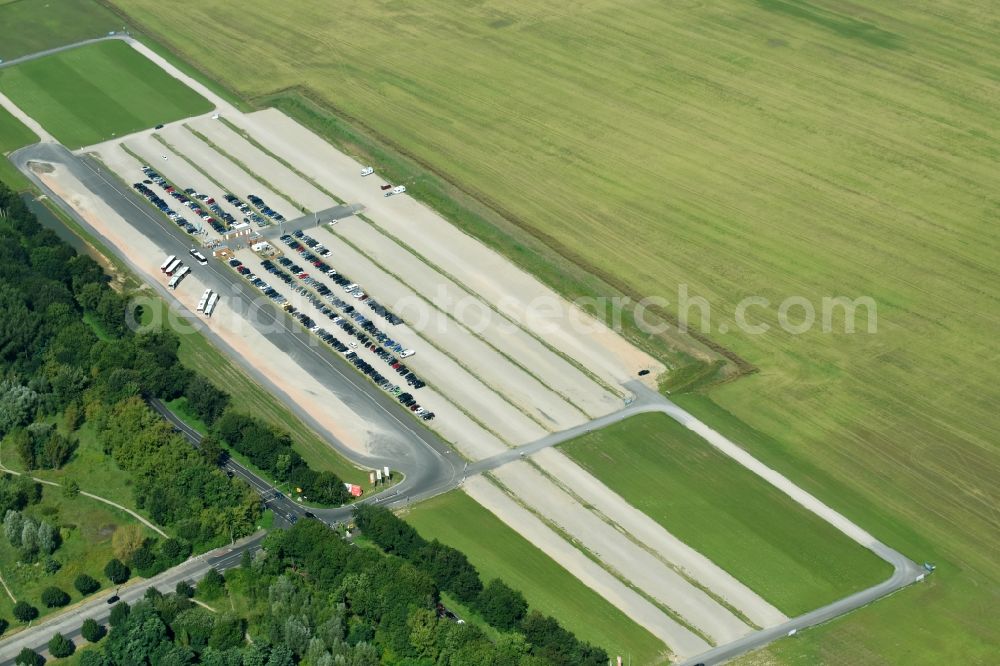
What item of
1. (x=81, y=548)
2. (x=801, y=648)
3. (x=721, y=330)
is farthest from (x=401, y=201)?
(x=801, y=648)

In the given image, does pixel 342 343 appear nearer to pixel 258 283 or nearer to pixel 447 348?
pixel 447 348

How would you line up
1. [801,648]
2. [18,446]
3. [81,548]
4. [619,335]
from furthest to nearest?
[619,335], [18,446], [81,548], [801,648]

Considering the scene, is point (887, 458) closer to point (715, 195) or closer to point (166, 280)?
point (715, 195)

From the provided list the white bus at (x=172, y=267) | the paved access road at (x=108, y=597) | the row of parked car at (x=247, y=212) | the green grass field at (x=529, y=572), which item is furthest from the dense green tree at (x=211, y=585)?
the row of parked car at (x=247, y=212)

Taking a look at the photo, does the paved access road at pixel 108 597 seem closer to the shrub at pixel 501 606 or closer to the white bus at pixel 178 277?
the shrub at pixel 501 606

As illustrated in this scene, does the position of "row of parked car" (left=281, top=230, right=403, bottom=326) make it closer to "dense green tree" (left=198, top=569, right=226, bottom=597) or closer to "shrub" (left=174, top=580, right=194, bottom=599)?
"dense green tree" (left=198, top=569, right=226, bottom=597)
